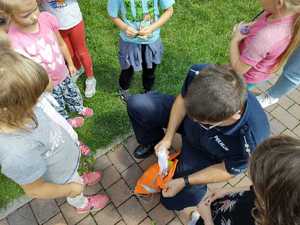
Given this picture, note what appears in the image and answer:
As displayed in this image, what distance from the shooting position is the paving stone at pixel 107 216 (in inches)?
126

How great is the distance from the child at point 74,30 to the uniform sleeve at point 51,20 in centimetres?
20

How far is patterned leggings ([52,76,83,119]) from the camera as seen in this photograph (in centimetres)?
333

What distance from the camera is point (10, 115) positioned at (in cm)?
195

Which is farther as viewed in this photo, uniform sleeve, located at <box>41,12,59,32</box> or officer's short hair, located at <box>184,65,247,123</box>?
uniform sleeve, located at <box>41,12,59,32</box>

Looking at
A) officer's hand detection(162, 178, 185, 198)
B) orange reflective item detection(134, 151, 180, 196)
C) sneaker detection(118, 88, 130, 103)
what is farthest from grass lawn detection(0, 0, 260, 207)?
officer's hand detection(162, 178, 185, 198)

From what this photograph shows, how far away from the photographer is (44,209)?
128 inches

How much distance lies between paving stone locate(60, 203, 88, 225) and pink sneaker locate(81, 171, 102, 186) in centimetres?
27

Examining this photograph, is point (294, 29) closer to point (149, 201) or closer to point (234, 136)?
point (234, 136)

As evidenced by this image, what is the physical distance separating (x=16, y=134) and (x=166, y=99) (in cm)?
145

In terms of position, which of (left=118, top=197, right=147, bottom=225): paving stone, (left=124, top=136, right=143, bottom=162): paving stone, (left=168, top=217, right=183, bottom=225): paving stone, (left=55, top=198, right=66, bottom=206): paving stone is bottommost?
(left=168, top=217, right=183, bottom=225): paving stone

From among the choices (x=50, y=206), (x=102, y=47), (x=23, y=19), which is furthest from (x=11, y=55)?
(x=102, y=47)

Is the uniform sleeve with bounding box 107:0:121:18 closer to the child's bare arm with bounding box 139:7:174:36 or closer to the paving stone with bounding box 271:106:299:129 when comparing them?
the child's bare arm with bounding box 139:7:174:36

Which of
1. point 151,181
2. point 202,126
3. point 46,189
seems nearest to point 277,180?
point 202,126

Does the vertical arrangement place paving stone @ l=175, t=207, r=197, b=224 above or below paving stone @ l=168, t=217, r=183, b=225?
above
